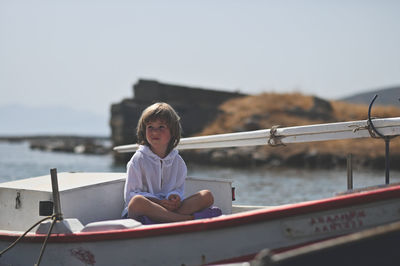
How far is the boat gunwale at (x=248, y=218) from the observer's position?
11.3 feet

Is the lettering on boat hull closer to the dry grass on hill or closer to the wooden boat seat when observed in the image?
the wooden boat seat

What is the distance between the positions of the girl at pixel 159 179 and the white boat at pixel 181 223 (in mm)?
319

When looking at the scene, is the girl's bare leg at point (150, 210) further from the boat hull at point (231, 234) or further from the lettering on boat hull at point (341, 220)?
the lettering on boat hull at point (341, 220)

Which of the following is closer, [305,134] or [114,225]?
[114,225]

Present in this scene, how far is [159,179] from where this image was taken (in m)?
4.75

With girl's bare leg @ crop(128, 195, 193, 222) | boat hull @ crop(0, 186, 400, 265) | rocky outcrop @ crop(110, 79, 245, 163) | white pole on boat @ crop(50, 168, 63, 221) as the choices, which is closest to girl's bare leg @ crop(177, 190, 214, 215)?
girl's bare leg @ crop(128, 195, 193, 222)

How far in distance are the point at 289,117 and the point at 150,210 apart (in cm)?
2522

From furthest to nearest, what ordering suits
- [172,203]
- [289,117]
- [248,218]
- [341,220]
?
[289,117]
[172,203]
[248,218]
[341,220]

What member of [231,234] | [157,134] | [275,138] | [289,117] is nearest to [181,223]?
[231,234]

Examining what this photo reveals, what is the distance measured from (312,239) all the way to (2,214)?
3170 millimetres

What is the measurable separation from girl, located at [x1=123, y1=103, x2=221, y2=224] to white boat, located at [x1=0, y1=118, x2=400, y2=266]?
32cm

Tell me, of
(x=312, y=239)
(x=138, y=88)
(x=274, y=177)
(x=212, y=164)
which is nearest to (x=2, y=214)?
(x=312, y=239)

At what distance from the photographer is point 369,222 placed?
3467mm

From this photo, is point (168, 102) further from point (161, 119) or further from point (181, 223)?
point (181, 223)
